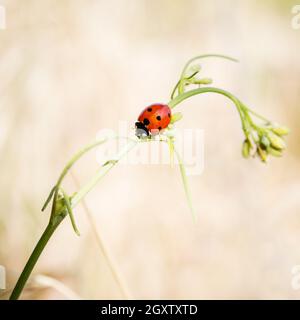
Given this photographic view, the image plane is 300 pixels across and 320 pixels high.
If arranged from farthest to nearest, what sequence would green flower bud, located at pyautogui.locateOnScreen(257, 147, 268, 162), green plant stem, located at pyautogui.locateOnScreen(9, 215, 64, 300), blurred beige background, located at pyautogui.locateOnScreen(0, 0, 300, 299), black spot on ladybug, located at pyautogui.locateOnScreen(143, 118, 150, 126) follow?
blurred beige background, located at pyautogui.locateOnScreen(0, 0, 300, 299), black spot on ladybug, located at pyautogui.locateOnScreen(143, 118, 150, 126), green flower bud, located at pyautogui.locateOnScreen(257, 147, 268, 162), green plant stem, located at pyautogui.locateOnScreen(9, 215, 64, 300)

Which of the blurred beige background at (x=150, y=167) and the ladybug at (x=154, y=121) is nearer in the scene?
the ladybug at (x=154, y=121)

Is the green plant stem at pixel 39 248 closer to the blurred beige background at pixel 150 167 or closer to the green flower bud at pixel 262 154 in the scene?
the green flower bud at pixel 262 154

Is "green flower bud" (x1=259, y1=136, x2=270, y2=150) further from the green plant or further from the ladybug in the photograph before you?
the ladybug

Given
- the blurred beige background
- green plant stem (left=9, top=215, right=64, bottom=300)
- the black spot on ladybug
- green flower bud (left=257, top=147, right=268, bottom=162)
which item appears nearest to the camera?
green plant stem (left=9, top=215, right=64, bottom=300)

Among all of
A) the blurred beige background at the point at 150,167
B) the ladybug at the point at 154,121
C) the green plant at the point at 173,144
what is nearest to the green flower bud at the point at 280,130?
the green plant at the point at 173,144

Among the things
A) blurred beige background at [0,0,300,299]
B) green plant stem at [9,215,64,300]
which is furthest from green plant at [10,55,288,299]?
blurred beige background at [0,0,300,299]

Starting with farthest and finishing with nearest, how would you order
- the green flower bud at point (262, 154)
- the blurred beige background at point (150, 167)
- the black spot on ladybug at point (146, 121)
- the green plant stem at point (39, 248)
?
the blurred beige background at point (150, 167), the black spot on ladybug at point (146, 121), the green flower bud at point (262, 154), the green plant stem at point (39, 248)
